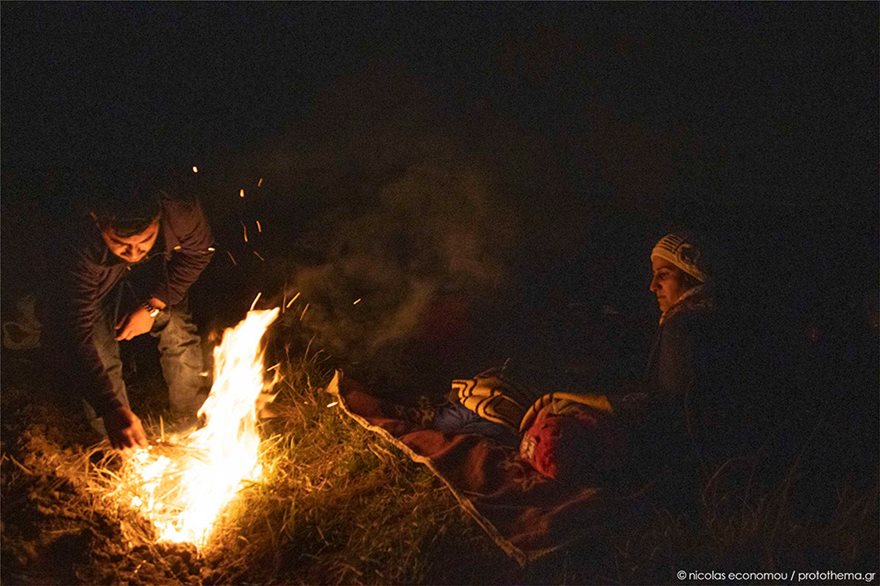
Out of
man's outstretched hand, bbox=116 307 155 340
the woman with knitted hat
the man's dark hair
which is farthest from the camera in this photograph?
man's outstretched hand, bbox=116 307 155 340

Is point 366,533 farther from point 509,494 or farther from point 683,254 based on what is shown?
point 683,254

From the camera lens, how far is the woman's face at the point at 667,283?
14.0 ft

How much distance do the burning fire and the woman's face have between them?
2.27 metres

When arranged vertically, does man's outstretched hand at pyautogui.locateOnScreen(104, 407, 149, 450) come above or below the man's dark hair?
below

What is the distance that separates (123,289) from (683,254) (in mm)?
3127

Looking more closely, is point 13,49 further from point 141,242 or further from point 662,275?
point 662,275

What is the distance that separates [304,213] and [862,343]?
3.86 m

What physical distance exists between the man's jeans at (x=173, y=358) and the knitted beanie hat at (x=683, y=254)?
2862 mm

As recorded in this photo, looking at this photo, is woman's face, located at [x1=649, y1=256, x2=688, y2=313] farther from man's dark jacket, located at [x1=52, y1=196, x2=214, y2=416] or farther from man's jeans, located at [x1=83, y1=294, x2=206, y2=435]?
man's jeans, located at [x1=83, y1=294, x2=206, y2=435]

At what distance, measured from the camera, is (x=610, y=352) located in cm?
536

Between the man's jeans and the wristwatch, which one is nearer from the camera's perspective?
the man's jeans

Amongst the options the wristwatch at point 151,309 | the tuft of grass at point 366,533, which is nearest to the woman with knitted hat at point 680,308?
the tuft of grass at point 366,533

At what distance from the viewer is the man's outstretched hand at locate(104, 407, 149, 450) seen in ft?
13.4

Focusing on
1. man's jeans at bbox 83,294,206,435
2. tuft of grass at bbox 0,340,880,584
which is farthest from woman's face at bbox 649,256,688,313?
man's jeans at bbox 83,294,206,435
